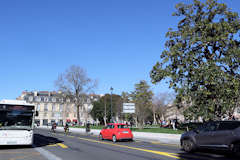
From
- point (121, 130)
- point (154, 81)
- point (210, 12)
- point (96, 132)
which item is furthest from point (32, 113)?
point (96, 132)

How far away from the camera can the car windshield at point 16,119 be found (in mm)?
12976

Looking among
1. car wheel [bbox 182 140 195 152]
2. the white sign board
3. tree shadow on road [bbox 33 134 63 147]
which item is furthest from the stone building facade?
car wheel [bbox 182 140 195 152]

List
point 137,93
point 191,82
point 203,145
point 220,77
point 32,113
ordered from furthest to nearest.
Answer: point 137,93, point 191,82, point 220,77, point 32,113, point 203,145

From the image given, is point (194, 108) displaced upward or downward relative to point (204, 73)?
downward

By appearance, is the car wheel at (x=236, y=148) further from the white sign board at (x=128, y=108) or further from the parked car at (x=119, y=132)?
the white sign board at (x=128, y=108)

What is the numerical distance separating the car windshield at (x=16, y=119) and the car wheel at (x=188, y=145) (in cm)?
851

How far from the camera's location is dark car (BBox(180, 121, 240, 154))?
9409 millimetres

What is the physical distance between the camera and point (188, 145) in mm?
11656

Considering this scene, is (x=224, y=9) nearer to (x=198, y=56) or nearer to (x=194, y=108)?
(x=198, y=56)

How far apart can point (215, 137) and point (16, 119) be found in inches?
414

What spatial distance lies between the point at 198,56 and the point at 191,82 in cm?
272

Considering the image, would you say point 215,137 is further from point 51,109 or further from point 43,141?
point 51,109

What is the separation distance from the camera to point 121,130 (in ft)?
61.5

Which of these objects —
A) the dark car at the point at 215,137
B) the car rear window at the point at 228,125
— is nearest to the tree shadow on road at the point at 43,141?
the dark car at the point at 215,137
